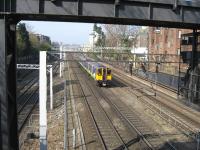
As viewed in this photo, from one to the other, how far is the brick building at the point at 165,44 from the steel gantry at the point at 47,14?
3133 centimetres

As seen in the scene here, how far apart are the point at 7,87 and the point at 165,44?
4955cm

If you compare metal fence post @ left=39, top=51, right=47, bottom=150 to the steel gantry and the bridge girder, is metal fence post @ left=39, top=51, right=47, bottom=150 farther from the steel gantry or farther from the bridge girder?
the bridge girder

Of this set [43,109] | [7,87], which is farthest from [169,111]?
[7,87]

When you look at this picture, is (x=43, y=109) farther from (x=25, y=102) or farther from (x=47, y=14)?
(x=25, y=102)

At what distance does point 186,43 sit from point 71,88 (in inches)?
714

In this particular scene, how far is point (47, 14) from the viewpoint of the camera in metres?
11.4

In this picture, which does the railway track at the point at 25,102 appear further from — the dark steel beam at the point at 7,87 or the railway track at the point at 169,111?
the dark steel beam at the point at 7,87

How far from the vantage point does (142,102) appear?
106ft

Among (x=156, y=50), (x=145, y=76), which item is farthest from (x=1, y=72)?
(x=156, y=50)

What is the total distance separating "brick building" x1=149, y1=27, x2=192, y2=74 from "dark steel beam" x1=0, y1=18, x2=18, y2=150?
114 feet

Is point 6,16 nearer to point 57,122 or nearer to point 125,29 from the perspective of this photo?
point 57,122

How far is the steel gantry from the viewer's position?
1046 centimetres

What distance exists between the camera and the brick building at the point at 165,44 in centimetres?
4938

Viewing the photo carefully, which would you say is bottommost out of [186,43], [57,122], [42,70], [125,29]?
[57,122]
